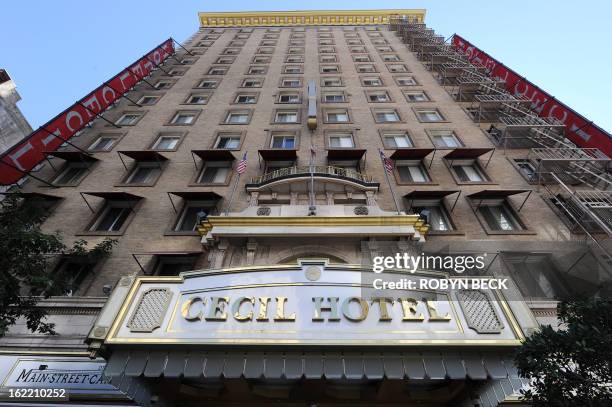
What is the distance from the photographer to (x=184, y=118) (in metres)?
23.0

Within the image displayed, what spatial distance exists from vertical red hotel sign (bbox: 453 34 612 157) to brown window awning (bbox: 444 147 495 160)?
6724 mm

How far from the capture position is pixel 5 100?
79.2ft

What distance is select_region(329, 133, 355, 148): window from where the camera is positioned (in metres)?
19.2

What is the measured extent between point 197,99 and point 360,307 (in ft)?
79.1

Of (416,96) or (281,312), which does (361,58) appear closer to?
(416,96)

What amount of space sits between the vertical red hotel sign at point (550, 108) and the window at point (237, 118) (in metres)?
21.5

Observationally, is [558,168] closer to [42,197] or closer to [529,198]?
[529,198]

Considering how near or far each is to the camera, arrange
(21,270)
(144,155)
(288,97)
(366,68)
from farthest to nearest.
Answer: (366,68) → (288,97) → (144,155) → (21,270)

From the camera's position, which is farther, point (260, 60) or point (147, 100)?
point (260, 60)

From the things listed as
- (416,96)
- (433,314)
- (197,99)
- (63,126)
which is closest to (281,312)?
(433,314)

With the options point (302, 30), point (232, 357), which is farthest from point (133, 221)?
point (302, 30)

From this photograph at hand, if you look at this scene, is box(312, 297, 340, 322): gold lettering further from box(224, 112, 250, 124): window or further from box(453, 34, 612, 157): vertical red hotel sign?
box(453, 34, 612, 157): vertical red hotel sign

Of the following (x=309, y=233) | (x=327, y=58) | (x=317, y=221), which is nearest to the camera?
(x=309, y=233)

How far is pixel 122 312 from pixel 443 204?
1358 centimetres
